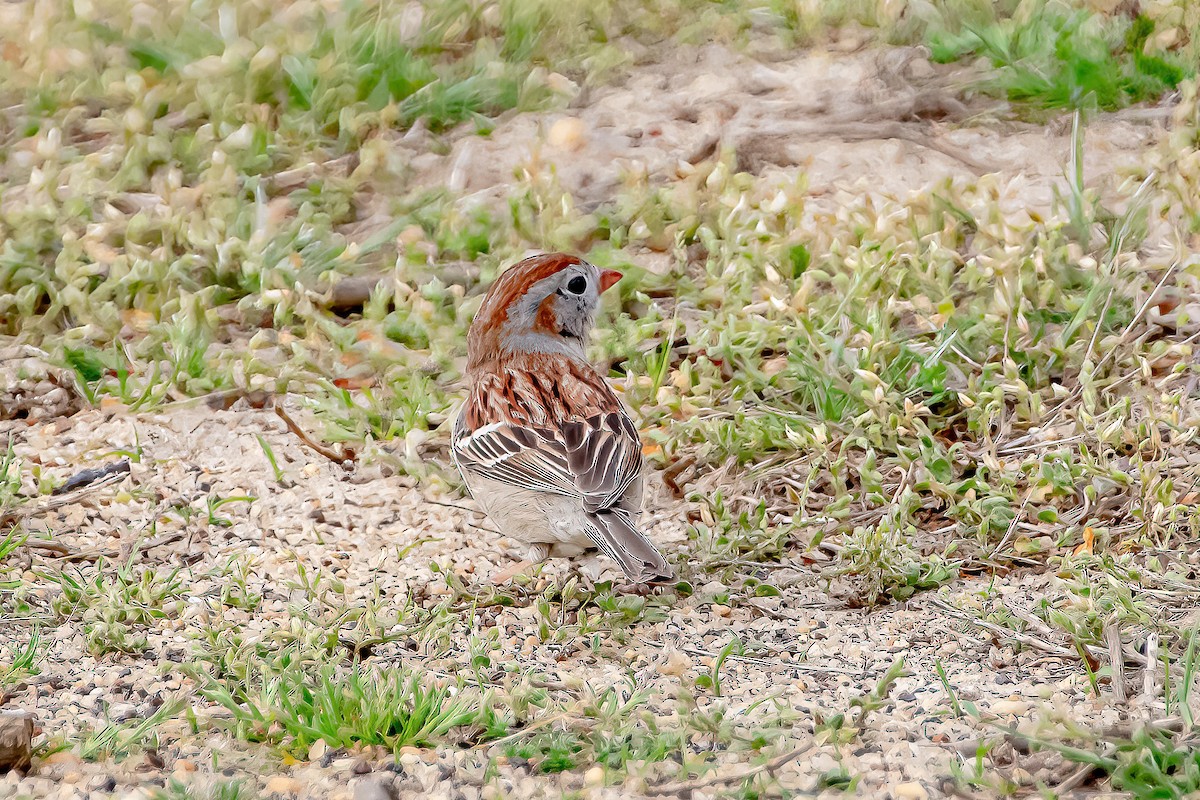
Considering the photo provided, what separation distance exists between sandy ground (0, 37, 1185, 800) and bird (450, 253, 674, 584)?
348mm

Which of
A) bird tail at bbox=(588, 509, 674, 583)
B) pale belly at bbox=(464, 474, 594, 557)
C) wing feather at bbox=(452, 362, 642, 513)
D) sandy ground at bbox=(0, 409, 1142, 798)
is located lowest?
sandy ground at bbox=(0, 409, 1142, 798)

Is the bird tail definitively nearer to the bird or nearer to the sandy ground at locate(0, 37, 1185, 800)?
the bird

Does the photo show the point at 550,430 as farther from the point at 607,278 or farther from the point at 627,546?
the point at 607,278

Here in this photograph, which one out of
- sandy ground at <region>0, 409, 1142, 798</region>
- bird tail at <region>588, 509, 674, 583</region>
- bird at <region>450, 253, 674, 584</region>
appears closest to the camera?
sandy ground at <region>0, 409, 1142, 798</region>

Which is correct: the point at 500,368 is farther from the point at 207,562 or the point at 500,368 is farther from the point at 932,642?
the point at 932,642

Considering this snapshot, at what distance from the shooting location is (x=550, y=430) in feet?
16.2

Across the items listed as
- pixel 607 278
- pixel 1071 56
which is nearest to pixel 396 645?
pixel 607 278

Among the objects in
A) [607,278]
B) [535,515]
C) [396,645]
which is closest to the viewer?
[396,645]

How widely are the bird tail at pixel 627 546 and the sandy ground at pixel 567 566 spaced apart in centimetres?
31

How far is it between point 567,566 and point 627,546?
0.87 meters

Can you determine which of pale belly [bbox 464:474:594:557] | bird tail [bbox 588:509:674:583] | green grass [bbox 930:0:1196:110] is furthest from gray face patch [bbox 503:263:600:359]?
green grass [bbox 930:0:1196:110]

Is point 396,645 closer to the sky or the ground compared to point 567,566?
closer to the sky

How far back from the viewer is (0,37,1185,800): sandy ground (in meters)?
3.91

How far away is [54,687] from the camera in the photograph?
175 inches
